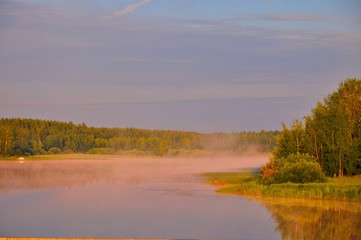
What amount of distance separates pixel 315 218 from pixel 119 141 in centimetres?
13560

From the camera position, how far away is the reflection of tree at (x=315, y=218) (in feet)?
94.0

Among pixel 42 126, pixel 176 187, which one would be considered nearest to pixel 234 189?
pixel 176 187

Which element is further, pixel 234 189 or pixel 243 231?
pixel 234 189

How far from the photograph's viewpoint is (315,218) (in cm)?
3275

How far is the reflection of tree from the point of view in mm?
28656

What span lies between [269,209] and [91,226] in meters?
10.0

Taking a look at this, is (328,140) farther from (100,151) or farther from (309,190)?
(100,151)

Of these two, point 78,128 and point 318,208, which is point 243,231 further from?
point 78,128

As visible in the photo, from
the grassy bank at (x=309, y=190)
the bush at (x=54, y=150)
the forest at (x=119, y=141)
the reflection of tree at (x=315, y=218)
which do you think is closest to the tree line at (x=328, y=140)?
the grassy bank at (x=309, y=190)

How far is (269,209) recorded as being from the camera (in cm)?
3638

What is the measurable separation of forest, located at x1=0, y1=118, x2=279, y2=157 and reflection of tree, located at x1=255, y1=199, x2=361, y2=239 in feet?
340

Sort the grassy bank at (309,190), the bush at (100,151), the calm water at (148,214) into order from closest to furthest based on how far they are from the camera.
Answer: the calm water at (148,214)
the grassy bank at (309,190)
the bush at (100,151)

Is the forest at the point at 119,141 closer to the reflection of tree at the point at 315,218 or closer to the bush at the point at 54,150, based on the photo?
the bush at the point at 54,150

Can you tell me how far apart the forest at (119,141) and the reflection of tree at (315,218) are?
10373cm
